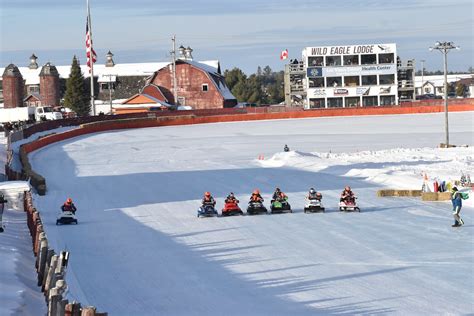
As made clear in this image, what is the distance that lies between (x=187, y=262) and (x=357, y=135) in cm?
4573

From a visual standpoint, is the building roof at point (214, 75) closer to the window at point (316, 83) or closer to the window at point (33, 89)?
the window at point (316, 83)

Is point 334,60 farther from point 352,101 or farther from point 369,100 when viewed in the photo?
point 369,100

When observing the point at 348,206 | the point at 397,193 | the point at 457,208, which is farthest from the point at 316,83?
the point at 457,208

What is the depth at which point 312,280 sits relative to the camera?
16.3 m

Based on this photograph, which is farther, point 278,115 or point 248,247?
point 278,115

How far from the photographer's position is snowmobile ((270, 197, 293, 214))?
85.6ft

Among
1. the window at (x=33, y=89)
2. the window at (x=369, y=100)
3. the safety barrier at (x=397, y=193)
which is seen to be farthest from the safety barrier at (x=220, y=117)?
the safety barrier at (x=397, y=193)

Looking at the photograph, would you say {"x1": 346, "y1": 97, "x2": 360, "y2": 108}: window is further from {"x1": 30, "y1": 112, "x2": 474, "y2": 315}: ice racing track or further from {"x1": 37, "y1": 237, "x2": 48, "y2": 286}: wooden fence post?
{"x1": 37, "y1": 237, "x2": 48, "y2": 286}: wooden fence post

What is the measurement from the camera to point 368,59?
103 metres

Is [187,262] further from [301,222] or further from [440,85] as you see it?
[440,85]

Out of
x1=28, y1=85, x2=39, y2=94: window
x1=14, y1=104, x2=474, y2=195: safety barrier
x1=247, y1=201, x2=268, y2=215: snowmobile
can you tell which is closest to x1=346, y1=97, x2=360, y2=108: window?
x1=14, y1=104, x2=474, y2=195: safety barrier

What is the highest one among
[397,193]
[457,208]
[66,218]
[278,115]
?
[278,115]

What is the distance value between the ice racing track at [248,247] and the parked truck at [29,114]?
39230mm

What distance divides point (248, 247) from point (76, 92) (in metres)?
86.4
